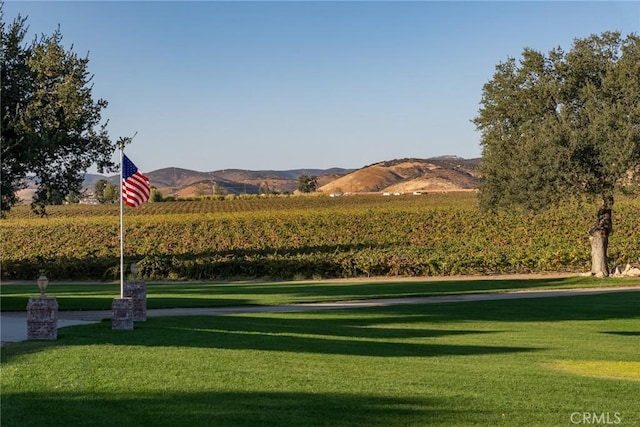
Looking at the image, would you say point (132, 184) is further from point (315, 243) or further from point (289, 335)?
point (315, 243)

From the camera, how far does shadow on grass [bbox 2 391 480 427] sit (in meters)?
8.83

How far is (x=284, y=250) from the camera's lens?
188ft

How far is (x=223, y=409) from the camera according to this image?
9336 millimetres

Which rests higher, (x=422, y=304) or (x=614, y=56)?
(x=614, y=56)

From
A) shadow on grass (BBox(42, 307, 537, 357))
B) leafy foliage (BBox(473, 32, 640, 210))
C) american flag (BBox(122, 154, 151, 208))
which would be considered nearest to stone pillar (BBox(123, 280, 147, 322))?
shadow on grass (BBox(42, 307, 537, 357))

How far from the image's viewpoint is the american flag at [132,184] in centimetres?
1947

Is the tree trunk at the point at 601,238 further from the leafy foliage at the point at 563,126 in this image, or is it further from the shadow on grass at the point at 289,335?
the shadow on grass at the point at 289,335

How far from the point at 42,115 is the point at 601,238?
29308 mm

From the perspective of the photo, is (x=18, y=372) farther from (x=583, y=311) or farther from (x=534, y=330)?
(x=583, y=311)

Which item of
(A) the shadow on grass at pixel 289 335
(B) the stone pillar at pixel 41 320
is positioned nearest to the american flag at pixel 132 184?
(A) the shadow on grass at pixel 289 335

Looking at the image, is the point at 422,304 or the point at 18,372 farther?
the point at 422,304

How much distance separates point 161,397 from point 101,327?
815 centimetres

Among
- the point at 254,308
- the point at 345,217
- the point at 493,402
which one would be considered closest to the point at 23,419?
the point at 493,402

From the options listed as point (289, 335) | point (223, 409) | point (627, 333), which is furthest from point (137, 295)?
point (627, 333)
